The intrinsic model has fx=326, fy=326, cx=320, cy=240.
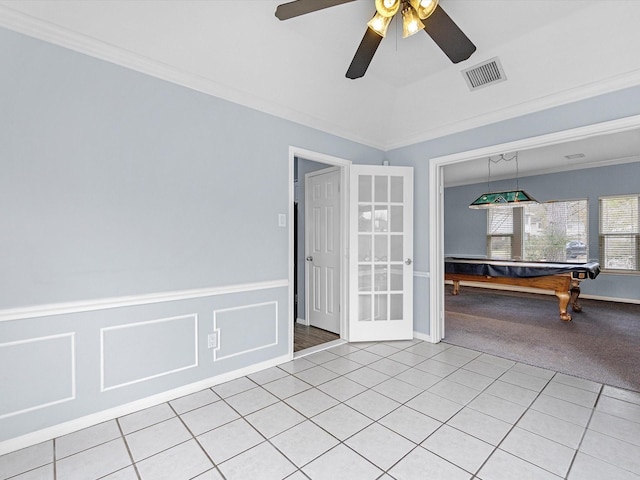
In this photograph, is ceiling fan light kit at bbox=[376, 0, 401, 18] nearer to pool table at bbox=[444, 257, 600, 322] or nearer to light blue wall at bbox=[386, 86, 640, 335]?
light blue wall at bbox=[386, 86, 640, 335]

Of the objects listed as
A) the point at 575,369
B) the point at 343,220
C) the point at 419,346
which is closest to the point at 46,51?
the point at 343,220

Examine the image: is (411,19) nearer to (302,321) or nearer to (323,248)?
(323,248)

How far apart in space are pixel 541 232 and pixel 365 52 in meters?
6.96

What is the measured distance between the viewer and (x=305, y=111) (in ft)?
10.9

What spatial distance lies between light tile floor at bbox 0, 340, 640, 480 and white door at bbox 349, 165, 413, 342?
Answer: 36.5 inches

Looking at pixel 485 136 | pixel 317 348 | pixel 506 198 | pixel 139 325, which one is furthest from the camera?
pixel 506 198

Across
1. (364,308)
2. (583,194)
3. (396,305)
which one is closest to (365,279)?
(364,308)

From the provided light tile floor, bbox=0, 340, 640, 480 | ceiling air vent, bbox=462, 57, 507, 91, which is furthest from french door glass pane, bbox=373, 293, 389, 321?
ceiling air vent, bbox=462, 57, 507, 91

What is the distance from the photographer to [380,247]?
153 inches

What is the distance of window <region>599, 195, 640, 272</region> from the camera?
604 centimetres

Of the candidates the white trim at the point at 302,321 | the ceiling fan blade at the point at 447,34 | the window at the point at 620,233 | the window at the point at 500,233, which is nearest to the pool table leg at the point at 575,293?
the window at the point at 620,233

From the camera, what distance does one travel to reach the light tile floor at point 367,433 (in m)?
1.74

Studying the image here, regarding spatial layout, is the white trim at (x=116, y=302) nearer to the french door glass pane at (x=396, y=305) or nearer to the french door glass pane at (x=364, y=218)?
the french door glass pane at (x=364, y=218)

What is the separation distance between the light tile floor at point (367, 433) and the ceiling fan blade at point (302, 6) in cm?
248
